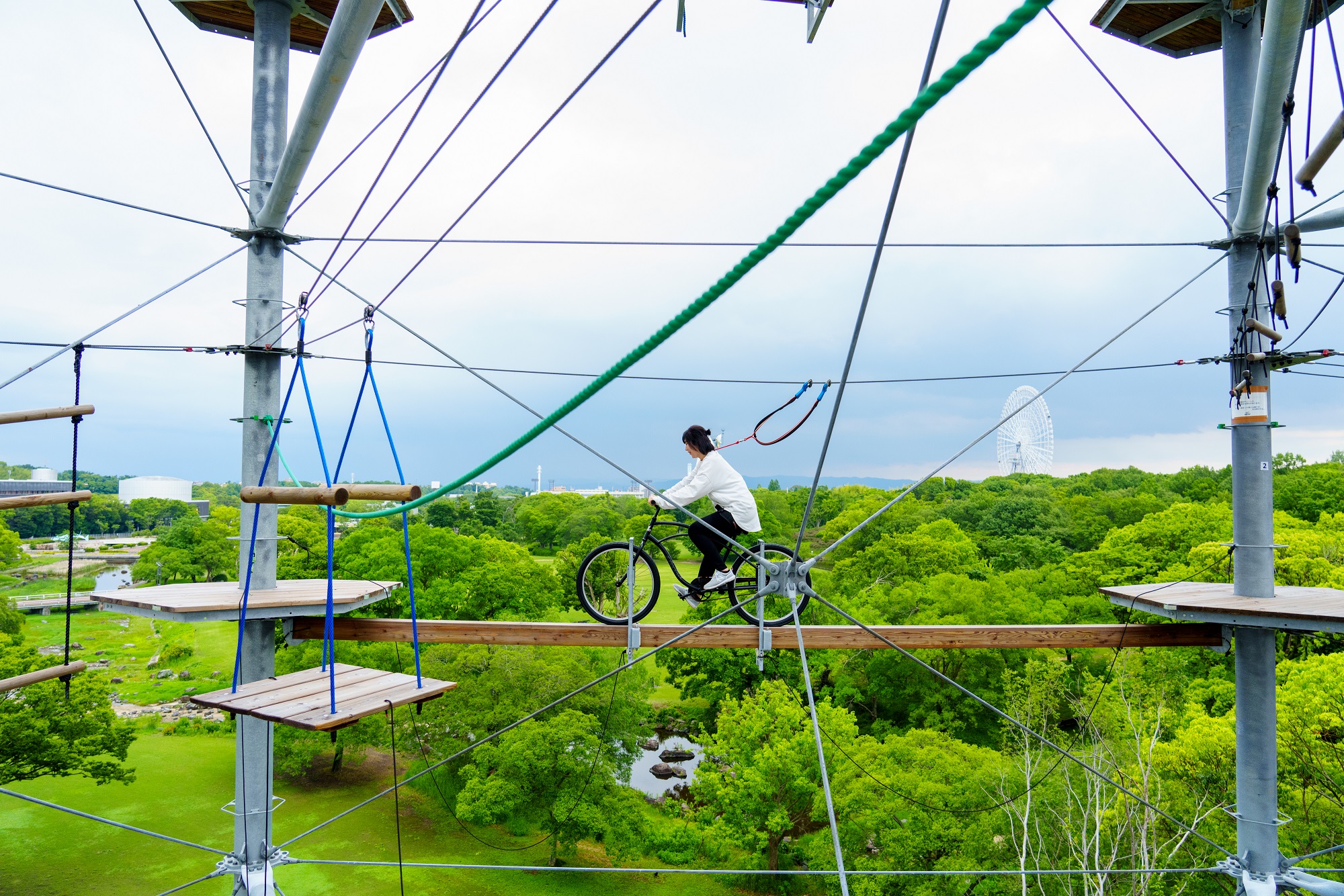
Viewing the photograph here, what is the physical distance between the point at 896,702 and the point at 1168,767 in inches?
276

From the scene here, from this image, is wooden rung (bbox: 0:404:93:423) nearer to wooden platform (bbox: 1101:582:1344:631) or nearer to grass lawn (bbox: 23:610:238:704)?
wooden platform (bbox: 1101:582:1344:631)

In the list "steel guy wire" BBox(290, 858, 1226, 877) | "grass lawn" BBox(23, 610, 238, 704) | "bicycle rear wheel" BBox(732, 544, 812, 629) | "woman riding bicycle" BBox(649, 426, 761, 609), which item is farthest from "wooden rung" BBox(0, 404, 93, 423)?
"grass lawn" BBox(23, 610, 238, 704)

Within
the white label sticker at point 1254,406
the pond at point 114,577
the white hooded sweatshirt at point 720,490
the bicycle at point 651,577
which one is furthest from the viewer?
the pond at point 114,577

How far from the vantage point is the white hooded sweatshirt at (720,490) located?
456 cm

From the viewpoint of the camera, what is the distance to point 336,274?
400cm

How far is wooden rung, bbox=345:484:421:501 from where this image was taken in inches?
95.4

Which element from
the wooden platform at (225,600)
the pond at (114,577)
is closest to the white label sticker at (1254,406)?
the wooden platform at (225,600)

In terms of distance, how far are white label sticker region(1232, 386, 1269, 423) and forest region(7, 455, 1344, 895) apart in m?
3.14

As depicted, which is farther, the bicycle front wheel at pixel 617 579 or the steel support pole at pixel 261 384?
the bicycle front wheel at pixel 617 579

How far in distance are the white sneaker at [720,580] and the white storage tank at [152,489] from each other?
5417cm

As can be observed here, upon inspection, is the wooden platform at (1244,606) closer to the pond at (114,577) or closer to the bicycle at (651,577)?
the bicycle at (651,577)

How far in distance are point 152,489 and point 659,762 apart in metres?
48.4

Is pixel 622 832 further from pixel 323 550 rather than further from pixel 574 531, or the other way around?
pixel 574 531

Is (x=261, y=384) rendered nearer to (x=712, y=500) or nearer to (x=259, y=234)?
(x=259, y=234)
